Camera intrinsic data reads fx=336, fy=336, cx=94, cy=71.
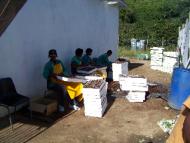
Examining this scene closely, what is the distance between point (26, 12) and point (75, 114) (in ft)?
9.50

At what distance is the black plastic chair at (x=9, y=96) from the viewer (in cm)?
711

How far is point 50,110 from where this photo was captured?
824 cm

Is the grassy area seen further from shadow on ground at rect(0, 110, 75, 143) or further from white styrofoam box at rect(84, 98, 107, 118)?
shadow on ground at rect(0, 110, 75, 143)

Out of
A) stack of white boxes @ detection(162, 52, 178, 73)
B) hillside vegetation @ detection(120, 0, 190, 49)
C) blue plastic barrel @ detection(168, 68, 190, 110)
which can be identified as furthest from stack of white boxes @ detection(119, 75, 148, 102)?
hillside vegetation @ detection(120, 0, 190, 49)

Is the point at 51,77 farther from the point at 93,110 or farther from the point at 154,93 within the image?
the point at 154,93

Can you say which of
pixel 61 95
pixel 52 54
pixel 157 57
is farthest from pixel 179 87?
pixel 157 57

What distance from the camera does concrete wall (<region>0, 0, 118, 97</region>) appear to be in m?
8.16

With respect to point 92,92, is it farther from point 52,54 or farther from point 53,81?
point 52,54

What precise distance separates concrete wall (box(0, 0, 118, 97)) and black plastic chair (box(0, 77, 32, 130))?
0.30 m

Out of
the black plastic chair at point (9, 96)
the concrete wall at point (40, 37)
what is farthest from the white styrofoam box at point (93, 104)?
the concrete wall at point (40, 37)

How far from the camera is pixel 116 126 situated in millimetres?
7875

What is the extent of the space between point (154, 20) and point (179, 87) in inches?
879

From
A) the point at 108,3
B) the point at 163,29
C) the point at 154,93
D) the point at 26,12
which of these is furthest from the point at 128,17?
the point at 26,12

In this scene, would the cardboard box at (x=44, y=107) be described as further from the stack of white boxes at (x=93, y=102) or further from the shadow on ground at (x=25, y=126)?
the stack of white boxes at (x=93, y=102)
